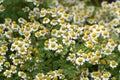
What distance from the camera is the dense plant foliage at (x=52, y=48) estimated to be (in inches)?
127

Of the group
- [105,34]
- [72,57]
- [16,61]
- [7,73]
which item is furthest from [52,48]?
[105,34]

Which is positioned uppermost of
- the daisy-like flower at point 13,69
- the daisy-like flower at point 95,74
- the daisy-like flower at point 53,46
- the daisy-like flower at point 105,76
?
the daisy-like flower at point 53,46

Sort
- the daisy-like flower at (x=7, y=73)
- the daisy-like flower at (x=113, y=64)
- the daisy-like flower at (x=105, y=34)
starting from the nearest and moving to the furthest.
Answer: the daisy-like flower at (x=7, y=73)
the daisy-like flower at (x=113, y=64)
the daisy-like flower at (x=105, y=34)

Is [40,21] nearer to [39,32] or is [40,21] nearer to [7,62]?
[39,32]

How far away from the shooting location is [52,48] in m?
3.25

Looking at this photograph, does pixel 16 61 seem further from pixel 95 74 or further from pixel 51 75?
pixel 95 74

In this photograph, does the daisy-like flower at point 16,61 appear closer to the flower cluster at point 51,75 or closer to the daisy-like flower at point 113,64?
the flower cluster at point 51,75

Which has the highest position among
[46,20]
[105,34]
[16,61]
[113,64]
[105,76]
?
[46,20]

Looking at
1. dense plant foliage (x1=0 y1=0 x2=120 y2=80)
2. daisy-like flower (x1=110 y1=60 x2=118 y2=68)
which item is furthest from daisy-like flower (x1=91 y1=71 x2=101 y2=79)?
daisy-like flower (x1=110 y1=60 x2=118 y2=68)

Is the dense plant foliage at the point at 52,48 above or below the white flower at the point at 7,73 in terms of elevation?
above

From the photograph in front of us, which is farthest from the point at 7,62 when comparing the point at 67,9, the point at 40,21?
the point at 67,9

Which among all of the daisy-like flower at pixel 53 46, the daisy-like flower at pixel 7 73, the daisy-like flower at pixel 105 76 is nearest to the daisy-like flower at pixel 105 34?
the daisy-like flower at pixel 105 76

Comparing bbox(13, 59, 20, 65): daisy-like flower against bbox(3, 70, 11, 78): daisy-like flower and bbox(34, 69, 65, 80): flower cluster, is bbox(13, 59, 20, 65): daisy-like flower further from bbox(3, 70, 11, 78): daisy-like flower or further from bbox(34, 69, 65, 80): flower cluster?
bbox(34, 69, 65, 80): flower cluster

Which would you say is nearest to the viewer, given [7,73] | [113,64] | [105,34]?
[7,73]
